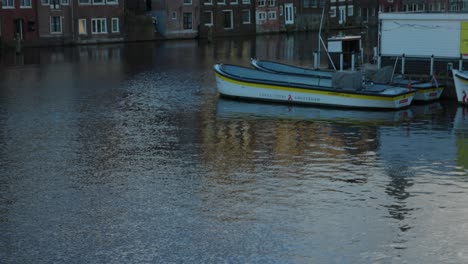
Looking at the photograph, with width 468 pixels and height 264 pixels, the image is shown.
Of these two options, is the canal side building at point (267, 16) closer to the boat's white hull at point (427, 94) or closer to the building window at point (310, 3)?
the building window at point (310, 3)

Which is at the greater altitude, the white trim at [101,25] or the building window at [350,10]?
the building window at [350,10]

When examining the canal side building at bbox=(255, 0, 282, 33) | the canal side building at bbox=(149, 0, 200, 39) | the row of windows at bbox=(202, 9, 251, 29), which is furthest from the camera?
the canal side building at bbox=(255, 0, 282, 33)

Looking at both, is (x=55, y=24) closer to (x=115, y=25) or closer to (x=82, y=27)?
(x=82, y=27)

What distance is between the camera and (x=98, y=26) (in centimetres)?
10331

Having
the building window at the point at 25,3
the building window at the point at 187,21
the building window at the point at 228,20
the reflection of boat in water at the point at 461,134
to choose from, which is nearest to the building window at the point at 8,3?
the building window at the point at 25,3

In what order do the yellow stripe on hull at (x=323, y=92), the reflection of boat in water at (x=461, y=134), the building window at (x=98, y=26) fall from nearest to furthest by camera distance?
the reflection of boat in water at (x=461, y=134) → the yellow stripe on hull at (x=323, y=92) → the building window at (x=98, y=26)

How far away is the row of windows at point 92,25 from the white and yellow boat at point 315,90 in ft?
176

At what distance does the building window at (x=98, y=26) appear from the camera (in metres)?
103

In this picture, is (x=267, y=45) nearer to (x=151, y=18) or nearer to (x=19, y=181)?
(x=151, y=18)

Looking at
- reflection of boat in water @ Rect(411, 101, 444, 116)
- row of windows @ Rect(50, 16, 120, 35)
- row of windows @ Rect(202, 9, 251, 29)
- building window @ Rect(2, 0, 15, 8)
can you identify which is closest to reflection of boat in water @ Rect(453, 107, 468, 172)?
reflection of boat in water @ Rect(411, 101, 444, 116)

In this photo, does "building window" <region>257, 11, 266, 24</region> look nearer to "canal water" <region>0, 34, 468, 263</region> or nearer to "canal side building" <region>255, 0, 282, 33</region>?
"canal side building" <region>255, 0, 282, 33</region>

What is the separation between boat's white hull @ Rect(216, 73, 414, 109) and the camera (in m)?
43.3

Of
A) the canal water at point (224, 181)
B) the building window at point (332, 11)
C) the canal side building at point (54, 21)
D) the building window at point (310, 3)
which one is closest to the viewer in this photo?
the canal water at point (224, 181)

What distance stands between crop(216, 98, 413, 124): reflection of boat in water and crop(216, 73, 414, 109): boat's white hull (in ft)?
1.22
